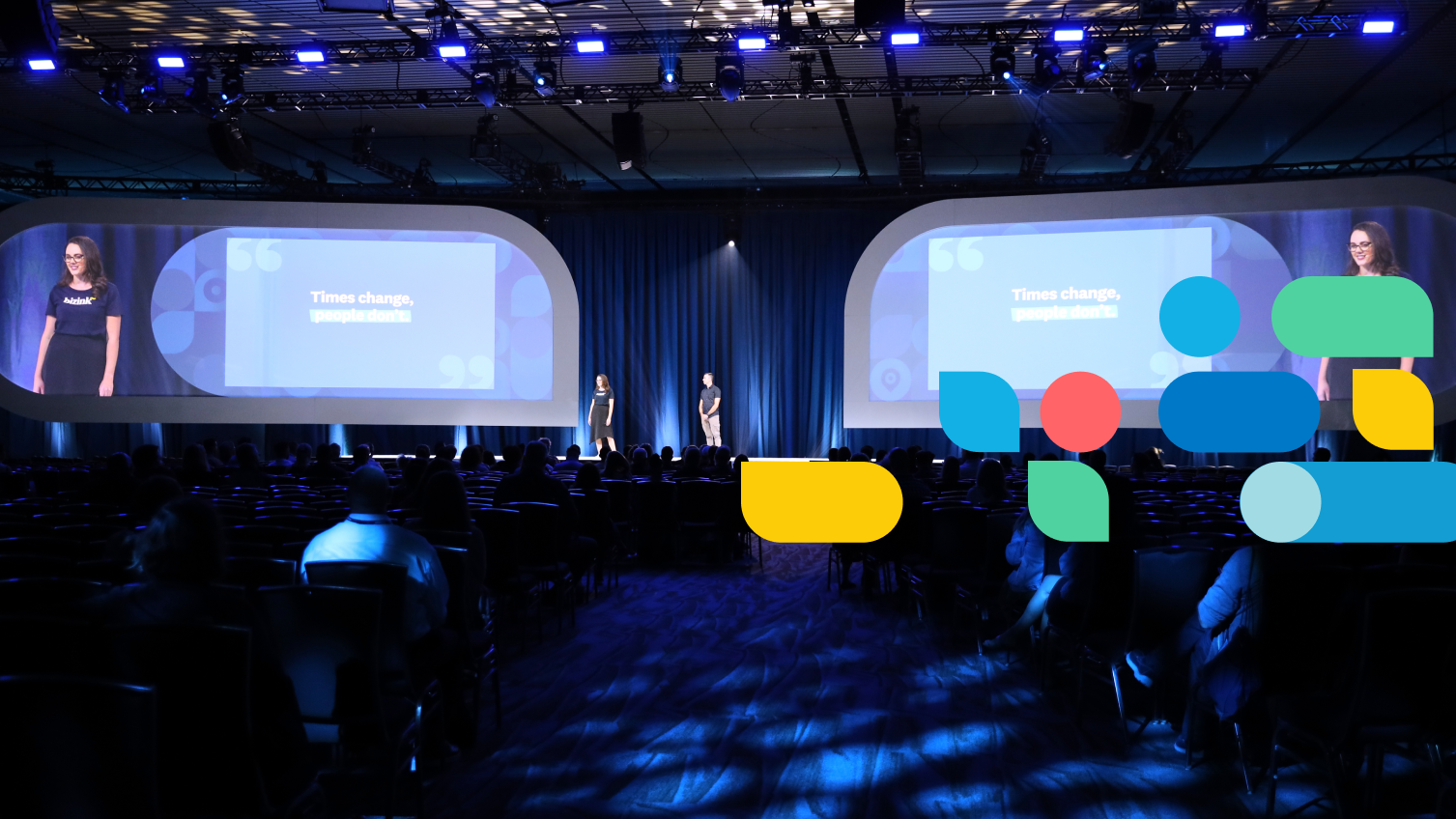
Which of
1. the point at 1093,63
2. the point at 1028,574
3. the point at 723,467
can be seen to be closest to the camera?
the point at 1028,574

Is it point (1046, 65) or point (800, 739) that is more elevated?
point (1046, 65)

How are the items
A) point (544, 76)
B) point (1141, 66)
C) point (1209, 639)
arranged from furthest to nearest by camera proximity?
point (544, 76) < point (1141, 66) < point (1209, 639)

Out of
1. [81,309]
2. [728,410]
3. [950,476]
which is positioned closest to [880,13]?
[950,476]

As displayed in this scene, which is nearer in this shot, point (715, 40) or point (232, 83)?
point (715, 40)

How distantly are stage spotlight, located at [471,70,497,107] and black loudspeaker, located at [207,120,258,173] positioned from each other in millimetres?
3210

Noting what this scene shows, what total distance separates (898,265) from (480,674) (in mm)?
9498

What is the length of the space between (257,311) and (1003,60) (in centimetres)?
989

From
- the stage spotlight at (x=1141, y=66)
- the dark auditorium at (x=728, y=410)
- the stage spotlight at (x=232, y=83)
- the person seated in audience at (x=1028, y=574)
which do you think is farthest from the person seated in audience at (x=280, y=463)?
the stage spotlight at (x=1141, y=66)

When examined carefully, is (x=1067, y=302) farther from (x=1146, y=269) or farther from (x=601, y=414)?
(x=601, y=414)

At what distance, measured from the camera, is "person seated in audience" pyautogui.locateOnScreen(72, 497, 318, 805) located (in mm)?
2281

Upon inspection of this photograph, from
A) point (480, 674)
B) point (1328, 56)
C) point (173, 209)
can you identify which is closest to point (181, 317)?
point (173, 209)

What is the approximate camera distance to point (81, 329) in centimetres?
1234

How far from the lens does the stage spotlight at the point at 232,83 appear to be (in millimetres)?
9297

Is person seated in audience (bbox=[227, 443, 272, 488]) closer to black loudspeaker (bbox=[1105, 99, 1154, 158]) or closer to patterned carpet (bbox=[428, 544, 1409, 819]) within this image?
patterned carpet (bbox=[428, 544, 1409, 819])
